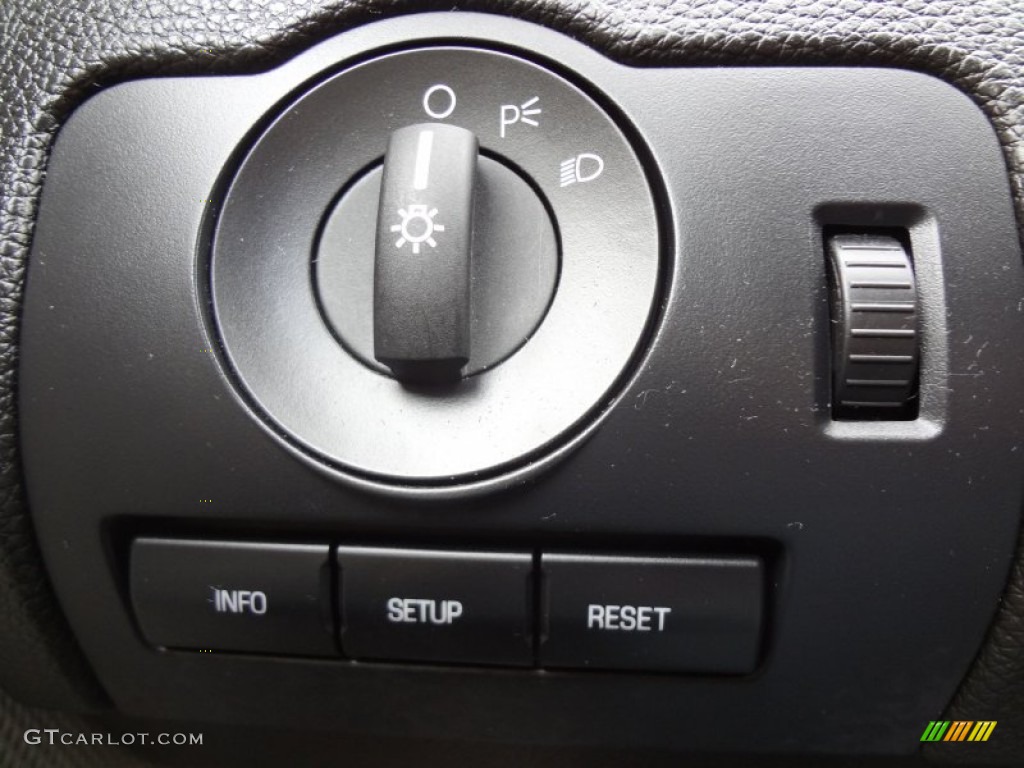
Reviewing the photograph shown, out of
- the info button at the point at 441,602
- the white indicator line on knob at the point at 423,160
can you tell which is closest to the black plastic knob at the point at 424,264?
the white indicator line on knob at the point at 423,160

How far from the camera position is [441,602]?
1.40ft

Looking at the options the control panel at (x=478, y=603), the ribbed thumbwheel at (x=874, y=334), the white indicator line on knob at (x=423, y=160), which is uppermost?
the white indicator line on knob at (x=423, y=160)

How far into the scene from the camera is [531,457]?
41 centimetres

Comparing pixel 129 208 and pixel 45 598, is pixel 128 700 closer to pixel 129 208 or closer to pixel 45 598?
pixel 45 598

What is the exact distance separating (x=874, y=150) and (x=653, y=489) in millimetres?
206

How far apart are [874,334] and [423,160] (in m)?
0.24

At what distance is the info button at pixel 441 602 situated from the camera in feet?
1.38

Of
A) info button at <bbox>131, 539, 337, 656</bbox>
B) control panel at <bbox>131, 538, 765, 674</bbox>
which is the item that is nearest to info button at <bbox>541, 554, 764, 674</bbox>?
control panel at <bbox>131, 538, 765, 674</bbox>

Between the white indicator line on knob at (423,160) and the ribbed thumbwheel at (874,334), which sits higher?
the white indicator line on knob at (423,160)

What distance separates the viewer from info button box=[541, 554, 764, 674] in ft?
1.37

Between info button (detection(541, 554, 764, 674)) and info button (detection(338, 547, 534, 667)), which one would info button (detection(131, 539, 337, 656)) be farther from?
info button (detection(541, 554, 764, 674))

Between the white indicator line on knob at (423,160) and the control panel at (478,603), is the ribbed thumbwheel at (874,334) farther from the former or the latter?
the white indicator line on knob at (423,160)

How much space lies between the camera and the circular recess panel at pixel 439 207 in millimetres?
419

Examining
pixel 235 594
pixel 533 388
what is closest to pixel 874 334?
pixel 533 388
